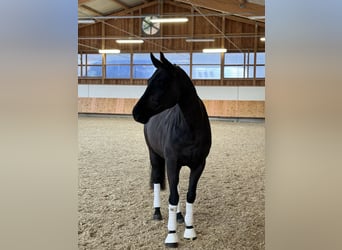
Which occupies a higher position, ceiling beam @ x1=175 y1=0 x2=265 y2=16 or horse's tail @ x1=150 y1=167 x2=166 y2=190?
ceiling beam @ x1=175 y1=0 x2=265 y2=16

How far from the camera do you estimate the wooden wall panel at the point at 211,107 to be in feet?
49.1

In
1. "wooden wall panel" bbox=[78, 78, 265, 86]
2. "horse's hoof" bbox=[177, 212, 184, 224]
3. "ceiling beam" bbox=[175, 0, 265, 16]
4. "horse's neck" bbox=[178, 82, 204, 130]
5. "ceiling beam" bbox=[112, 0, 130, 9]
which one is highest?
"ceiling beam" bbox=[112, 0, 130, 9]

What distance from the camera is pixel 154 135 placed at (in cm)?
315

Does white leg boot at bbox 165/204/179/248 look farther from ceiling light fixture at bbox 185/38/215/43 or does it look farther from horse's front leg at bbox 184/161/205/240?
ceiling light fixture at bbox 185/38/215/43

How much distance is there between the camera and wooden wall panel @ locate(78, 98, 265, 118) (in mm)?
14977

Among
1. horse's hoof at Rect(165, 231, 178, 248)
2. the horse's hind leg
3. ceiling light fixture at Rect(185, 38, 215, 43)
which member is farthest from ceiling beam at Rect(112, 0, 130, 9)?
horse's hoof at Rect(165, 231, 178, 248)

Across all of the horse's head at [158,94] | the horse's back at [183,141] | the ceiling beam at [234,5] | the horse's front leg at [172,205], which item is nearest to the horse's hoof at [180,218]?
the horse's front leg at [172,205]

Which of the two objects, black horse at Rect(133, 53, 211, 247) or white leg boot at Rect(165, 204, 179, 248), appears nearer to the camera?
black horse at Rect(133, 53, 211, 247)

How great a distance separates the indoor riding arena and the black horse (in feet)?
0.32

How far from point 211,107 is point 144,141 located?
Answer: 24.4 feet

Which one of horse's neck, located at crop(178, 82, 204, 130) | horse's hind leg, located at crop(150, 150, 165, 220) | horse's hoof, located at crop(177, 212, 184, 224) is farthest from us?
horse's hind leg, located at crop(150, 150, 165, 220)

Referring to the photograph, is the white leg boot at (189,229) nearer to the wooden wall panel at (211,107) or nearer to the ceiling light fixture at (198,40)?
the wooden wall panel at (211,107)
